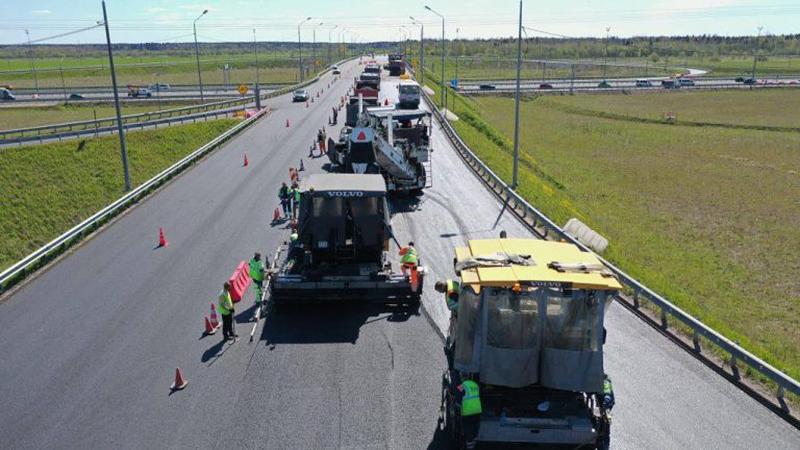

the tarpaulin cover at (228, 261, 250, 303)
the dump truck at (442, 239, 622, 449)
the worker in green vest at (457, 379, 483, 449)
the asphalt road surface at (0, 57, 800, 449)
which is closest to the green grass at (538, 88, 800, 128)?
the asphalt road surface at (0, 57, 800, 449)

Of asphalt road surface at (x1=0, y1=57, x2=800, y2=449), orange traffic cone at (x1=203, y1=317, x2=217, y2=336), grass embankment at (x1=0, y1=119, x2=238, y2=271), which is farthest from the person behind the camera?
grass embankment at (x1=0, y1=119, x2=238, y2=271)

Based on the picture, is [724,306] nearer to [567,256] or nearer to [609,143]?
[567,256]

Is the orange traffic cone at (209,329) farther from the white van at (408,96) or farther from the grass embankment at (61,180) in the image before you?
the white van at (408,96)

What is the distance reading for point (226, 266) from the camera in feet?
65.9

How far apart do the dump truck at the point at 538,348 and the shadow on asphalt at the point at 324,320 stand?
6.10 metres

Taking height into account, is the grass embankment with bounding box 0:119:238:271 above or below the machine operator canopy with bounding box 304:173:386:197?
below

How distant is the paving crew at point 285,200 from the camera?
2525cm

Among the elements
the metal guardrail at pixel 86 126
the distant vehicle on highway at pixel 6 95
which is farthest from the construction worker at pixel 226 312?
the distant vehicle on highway at pixel 6 95

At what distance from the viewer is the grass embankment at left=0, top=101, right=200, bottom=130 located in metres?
55.4

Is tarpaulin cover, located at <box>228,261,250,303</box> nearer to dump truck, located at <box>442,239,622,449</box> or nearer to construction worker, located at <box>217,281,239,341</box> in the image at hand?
construction worker, located at <box>217,281,239,341</box>

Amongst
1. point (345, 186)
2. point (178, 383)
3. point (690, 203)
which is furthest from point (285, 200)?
point (690, 203)

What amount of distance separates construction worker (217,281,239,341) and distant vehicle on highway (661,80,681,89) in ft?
330

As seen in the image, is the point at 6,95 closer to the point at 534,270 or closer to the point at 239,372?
the point at 239,372

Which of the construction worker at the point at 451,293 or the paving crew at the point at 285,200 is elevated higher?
the construction worker at the point at 451,293
